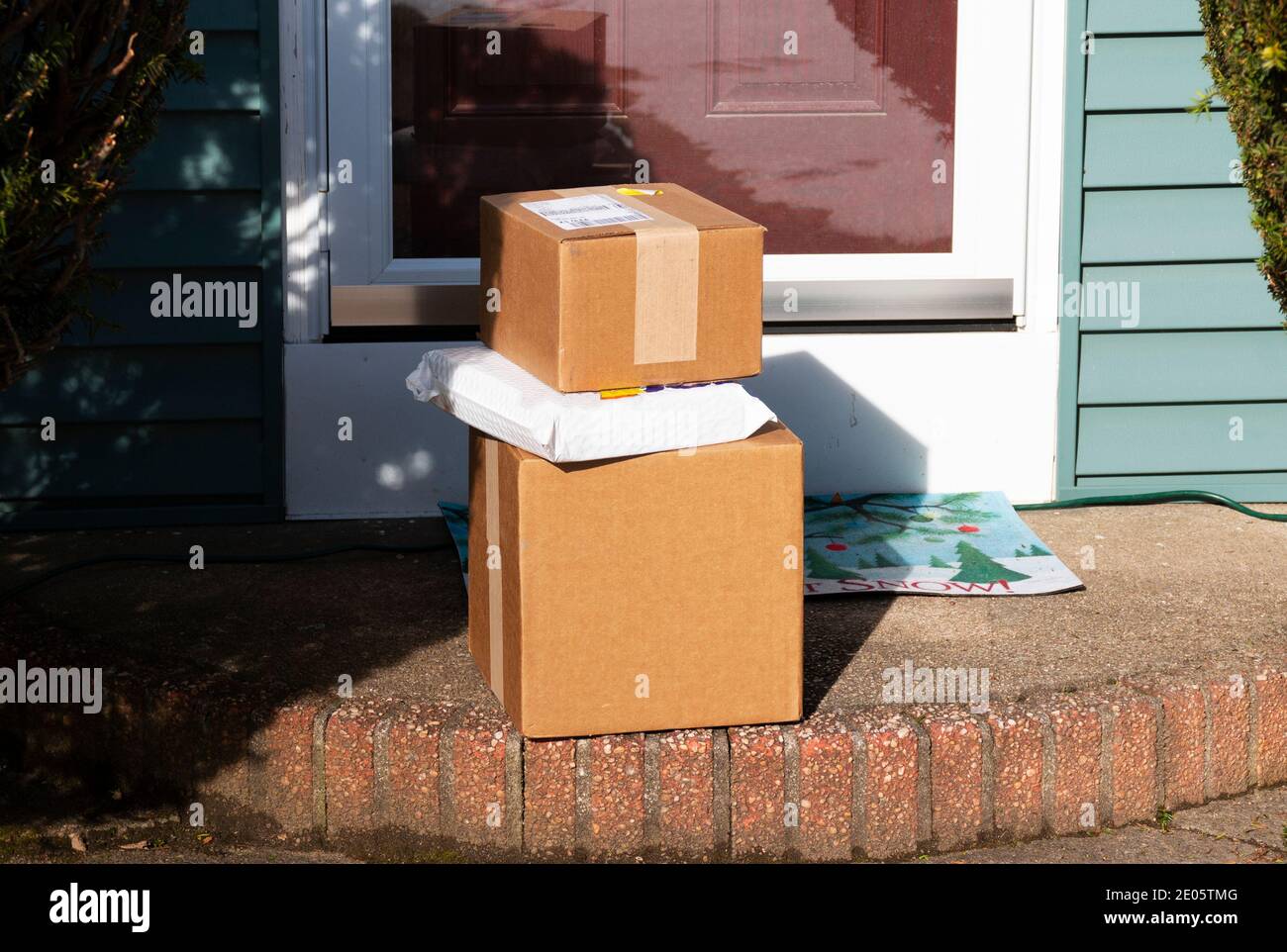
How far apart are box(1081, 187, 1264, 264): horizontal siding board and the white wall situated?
0.32 m

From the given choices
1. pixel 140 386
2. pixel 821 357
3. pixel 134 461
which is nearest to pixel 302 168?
pixel 140 386

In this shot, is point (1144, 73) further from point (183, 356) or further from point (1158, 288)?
point (183, 356)

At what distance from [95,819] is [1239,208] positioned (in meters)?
3.38

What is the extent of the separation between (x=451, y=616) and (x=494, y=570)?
0.58 metres

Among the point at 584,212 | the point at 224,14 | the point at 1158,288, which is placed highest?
the point at 224,14

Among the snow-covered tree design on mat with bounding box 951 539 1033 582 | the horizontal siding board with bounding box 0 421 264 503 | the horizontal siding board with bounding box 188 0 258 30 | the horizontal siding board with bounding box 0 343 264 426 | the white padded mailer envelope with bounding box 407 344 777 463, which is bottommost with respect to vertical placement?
the snow-covered tree design on mat with bounding box 951 539 1033 582

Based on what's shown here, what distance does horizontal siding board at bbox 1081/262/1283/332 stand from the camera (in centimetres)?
449

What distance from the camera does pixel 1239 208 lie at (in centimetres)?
448

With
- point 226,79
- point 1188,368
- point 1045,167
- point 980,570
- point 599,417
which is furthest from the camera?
point 1188,368

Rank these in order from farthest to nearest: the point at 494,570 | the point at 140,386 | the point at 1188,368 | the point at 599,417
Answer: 1. the point at 1188,368
2. the point at 140,386
3. the point at 494,570
4. the point at 599,417

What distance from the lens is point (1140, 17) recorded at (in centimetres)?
437

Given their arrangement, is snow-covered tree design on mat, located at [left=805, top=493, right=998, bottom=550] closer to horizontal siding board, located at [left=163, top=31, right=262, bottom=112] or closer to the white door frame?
the white door frame

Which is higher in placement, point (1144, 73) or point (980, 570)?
point (1144, 73)

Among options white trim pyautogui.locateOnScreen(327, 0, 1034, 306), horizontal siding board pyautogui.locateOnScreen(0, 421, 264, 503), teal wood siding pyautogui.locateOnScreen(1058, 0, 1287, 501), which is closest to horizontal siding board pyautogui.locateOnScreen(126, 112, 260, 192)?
white trim pyautogui.locateOnScreen(327, 0, 1034, 306)
